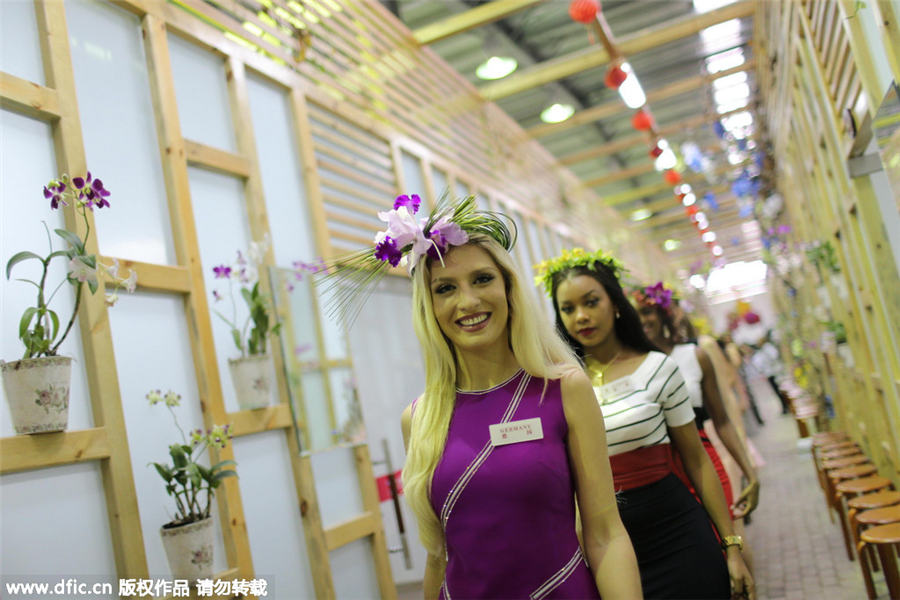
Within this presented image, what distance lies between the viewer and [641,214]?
16.8 metres

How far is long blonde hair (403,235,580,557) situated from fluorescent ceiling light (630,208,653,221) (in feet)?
47.2

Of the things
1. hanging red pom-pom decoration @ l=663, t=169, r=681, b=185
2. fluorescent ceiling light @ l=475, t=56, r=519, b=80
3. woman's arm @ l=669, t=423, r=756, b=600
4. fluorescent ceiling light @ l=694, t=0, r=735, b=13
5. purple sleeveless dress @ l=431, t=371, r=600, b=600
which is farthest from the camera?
hanging red pom-pom decoration @ l=663, t=169, r=681, b=185

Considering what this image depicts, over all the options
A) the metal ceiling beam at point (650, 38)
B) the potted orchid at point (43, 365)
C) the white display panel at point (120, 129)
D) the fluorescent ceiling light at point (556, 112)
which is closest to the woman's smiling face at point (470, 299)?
the potted orchid at point (43, 365)

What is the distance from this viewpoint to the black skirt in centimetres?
230

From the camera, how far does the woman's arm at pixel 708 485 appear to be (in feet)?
7.77

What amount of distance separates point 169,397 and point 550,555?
174cm

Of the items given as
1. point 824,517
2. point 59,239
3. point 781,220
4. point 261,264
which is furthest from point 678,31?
point 59,239

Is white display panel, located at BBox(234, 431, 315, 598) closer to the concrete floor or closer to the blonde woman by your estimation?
the concrete floor

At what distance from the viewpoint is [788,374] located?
11.9m

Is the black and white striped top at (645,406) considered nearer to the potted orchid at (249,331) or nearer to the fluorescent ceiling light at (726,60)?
the potted orchid at (249,331)

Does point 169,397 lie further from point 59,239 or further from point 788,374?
point 788,374

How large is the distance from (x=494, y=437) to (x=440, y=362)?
27 centimetres

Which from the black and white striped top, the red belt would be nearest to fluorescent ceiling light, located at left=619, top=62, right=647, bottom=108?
the black and white striped top

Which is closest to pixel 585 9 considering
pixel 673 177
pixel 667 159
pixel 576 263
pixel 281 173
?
pixel 281 173
